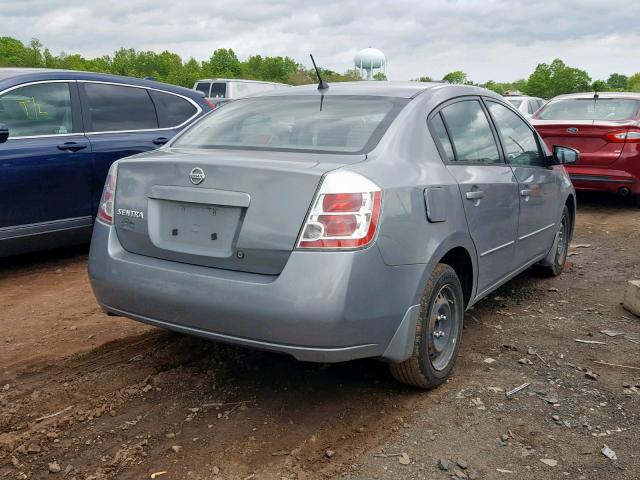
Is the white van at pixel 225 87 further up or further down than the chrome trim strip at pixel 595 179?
further up

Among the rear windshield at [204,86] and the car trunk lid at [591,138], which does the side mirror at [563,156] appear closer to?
the car trunk lid at [591,138]

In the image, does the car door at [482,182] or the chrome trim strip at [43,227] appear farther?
the chrome trim strip at [43,227]

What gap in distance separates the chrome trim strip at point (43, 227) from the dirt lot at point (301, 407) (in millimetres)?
864

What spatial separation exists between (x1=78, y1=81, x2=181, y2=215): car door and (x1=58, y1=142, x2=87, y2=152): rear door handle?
0.13m

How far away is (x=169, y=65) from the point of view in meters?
90.6

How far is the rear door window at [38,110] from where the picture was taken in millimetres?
5734

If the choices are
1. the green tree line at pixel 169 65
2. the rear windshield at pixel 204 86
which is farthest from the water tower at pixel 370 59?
the rear windshield at pixel 204 86

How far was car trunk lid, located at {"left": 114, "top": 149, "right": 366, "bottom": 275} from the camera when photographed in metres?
3.04

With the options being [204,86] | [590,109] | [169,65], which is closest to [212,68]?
[169,65]

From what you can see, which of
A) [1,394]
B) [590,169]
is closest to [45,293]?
[1,394]

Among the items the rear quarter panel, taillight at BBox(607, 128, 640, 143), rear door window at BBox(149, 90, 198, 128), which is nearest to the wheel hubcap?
the rear quarter panel

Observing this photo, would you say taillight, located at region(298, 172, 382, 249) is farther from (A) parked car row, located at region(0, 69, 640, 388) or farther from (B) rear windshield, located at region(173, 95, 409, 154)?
(B) rear windshield, located at region(173, 95, 409, 154)

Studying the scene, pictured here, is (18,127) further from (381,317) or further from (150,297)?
(381,317)

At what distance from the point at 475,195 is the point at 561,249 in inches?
104
